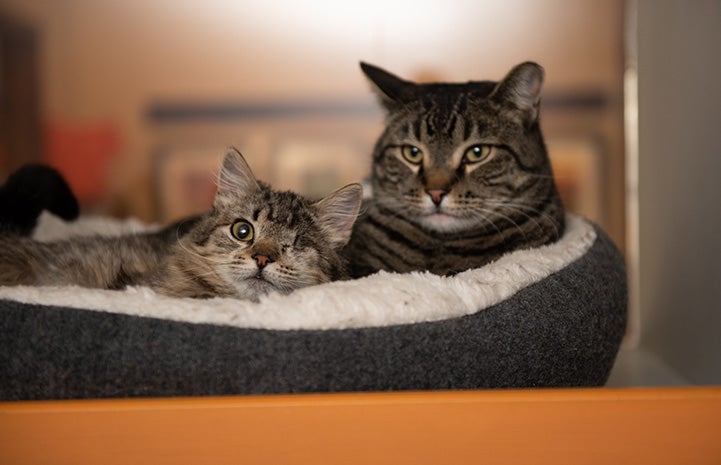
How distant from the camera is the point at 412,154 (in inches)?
66.0

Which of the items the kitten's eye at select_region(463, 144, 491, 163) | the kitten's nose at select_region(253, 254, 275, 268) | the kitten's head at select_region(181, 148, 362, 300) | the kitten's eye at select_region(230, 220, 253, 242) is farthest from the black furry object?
the kitten's eye at select_region(463, 144, 491, 163)

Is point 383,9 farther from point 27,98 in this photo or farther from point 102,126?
point 27,98

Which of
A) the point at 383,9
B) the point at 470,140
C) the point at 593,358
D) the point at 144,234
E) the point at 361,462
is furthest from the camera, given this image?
the point at 383,9

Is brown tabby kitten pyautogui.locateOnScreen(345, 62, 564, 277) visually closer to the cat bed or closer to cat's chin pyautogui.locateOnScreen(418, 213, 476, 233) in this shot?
cat's chin pyautogui.locateOnScreen(418, 213, 476, 233)

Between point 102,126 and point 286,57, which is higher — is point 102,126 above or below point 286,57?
below

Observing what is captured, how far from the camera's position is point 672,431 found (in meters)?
0.99

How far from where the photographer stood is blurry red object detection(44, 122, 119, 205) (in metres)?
4.05

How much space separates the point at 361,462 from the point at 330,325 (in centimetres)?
21

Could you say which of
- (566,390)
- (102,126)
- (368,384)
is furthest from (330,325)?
(102,126)

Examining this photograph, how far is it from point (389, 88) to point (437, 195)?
1.14 feet

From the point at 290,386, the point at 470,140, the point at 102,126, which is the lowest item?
the point at 102,126

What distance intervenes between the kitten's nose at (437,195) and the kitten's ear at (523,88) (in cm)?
28

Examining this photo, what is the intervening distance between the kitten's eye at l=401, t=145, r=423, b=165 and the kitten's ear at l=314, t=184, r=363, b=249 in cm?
17

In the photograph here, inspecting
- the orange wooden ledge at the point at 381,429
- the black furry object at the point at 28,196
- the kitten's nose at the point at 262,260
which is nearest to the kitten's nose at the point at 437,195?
the kitten's nose at the point at 262,260
